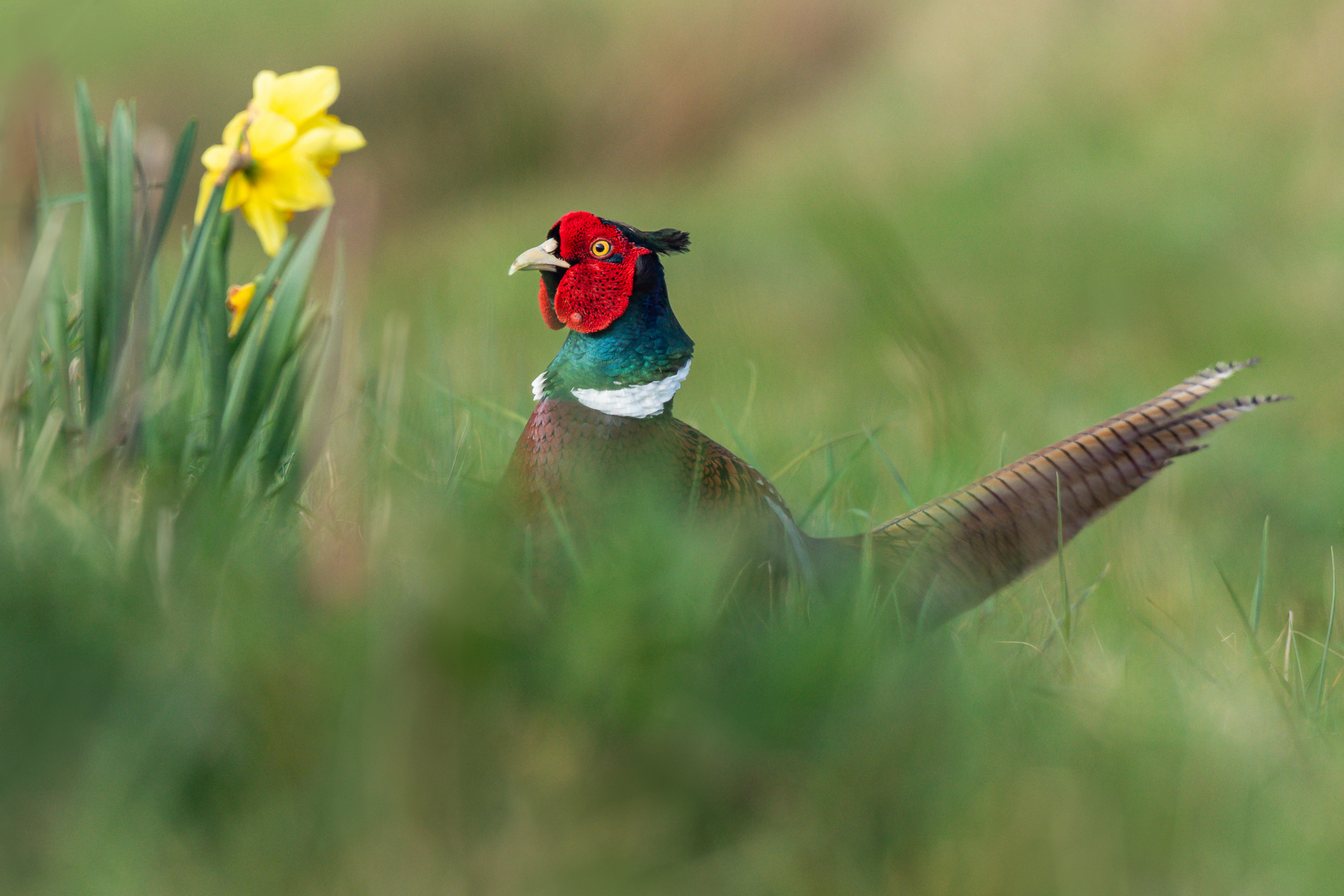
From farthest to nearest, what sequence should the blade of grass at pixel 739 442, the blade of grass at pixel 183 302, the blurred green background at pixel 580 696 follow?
the blade of grass at pixel 739 442 < the blade of grass at pixel 183 302 < the blurred green background at pixel 580 696

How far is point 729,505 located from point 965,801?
561 millimetres

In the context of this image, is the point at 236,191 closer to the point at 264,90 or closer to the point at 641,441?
the point at 264,90

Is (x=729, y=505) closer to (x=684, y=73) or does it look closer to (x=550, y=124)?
(x=550, y=124)

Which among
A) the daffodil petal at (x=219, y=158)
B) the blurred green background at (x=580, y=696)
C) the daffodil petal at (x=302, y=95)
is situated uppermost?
the daffodil petal at (x=302, y=95)

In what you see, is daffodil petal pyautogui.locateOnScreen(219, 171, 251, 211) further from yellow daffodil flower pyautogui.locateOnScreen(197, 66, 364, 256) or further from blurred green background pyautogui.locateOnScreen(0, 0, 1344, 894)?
blurred green background pyautogui.locateOnScreen(0, 0, 1344, 894)

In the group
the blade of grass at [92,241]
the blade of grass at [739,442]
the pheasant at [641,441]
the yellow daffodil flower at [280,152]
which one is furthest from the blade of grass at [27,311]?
the blade of grass at [739,442]

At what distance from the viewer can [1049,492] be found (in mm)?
1482

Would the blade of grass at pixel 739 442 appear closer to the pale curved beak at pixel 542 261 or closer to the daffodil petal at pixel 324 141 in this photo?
the pale curved beak at pixel 542 261

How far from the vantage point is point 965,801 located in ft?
2.28

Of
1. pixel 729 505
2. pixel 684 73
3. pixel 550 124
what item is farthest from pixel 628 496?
pixel 684 73

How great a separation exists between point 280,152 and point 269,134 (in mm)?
20

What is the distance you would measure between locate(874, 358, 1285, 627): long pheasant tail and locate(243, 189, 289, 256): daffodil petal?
2.77 ft

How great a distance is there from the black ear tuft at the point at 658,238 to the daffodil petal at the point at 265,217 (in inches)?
14.3

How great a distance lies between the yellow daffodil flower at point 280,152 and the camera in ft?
3.41
